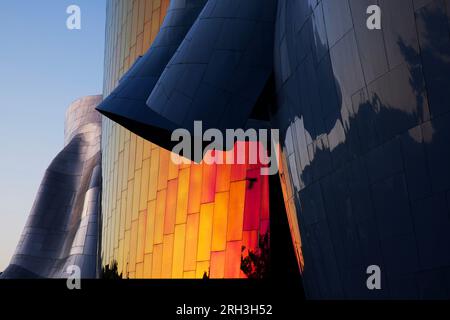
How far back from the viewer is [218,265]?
18.2m

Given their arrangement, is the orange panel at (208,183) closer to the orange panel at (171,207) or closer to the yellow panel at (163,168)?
the orange panel at (171,207)

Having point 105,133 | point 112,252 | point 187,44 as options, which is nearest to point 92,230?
point 105,133

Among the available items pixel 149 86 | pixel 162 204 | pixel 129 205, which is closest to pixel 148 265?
pixel 162 204

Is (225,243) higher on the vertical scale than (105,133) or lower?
lower

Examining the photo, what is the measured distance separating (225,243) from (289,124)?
27.8ft

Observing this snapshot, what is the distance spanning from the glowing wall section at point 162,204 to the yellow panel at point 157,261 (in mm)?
32

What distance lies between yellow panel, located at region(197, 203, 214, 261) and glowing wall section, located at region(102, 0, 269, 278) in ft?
0.09

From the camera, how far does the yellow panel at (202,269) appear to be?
727 inches

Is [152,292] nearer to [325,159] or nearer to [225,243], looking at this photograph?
[325,159]

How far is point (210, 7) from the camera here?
1171 cm

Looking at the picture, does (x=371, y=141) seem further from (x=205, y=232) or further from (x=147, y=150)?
(x=147, y=150)

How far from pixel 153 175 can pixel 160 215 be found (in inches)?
65.1

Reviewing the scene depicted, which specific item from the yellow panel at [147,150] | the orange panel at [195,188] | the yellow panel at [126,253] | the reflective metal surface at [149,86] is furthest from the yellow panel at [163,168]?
the reflective metal surface at [149,86]

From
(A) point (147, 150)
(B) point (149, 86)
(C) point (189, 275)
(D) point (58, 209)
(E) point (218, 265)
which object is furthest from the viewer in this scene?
(D) point (58, 209)
